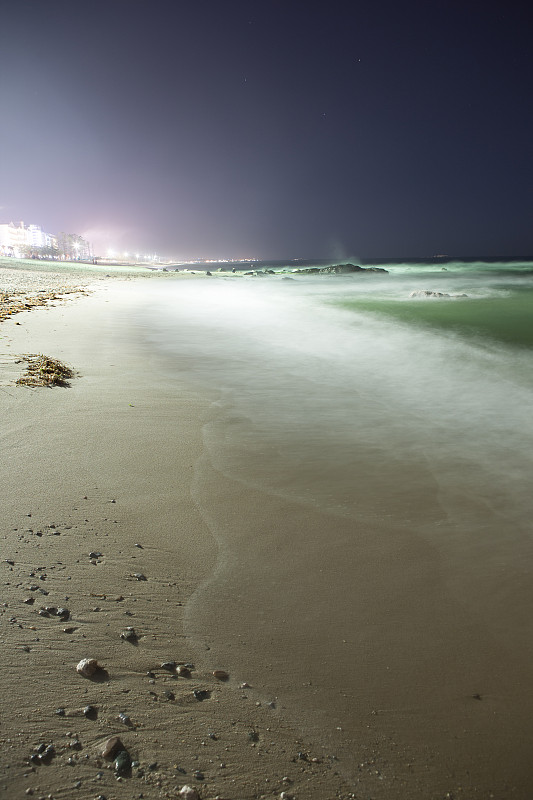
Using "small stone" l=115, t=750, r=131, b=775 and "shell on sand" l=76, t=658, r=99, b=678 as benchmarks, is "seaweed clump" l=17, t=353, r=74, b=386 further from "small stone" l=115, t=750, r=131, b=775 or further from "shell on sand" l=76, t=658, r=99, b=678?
"small stone" l=115, t=750, r=131, b=775

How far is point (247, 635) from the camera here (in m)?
1.88

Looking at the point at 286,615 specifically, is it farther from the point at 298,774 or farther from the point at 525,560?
the point at 525,560

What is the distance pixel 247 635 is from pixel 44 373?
413 cm

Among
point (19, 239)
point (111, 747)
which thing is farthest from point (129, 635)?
point (19, 239)

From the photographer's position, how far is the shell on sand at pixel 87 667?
1.59m

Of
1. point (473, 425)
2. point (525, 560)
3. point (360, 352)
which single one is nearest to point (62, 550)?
point (525, 560)

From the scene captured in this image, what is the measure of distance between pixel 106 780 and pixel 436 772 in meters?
1.00

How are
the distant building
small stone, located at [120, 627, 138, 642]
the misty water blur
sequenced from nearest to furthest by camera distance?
small stone, located at [120, 627, 138, 642] → the misty water blur → the distant building

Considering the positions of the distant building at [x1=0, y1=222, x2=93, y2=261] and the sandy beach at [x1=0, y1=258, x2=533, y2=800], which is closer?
the sandy beach at [x1=0, y1=258, x2=533, y2=800]

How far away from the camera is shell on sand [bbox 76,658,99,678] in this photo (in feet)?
5.21

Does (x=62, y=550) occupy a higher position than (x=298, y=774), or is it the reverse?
(x=62, y=550)

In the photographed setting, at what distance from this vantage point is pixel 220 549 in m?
2.45

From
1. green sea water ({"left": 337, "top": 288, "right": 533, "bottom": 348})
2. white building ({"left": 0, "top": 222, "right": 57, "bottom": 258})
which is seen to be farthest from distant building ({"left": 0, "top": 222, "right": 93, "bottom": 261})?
green sea water ({"left": 337, "top": 288, "right": 533, "bottom": 348})

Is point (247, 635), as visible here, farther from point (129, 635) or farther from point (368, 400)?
point (368, 400)
